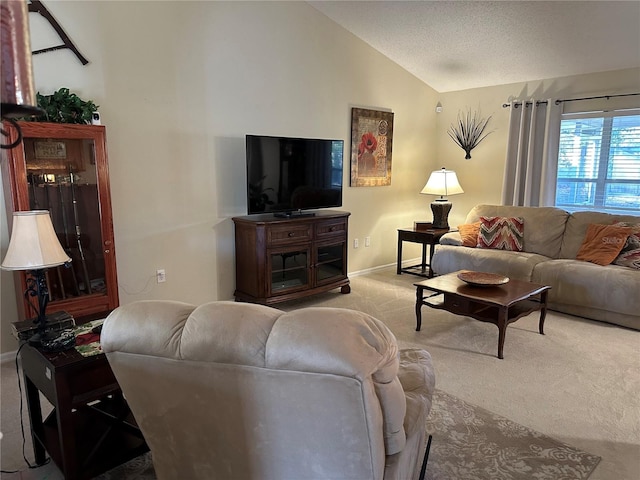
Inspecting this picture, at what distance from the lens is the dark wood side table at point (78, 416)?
1665 mm

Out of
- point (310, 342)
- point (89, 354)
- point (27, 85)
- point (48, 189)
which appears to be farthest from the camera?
point (48, 189)

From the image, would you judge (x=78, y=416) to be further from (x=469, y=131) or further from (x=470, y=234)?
(x=469, y=131)

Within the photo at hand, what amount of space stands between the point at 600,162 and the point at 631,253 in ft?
4.65

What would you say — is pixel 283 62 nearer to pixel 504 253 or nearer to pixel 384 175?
pixel 384 175

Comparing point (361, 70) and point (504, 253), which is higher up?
point (361, 70)

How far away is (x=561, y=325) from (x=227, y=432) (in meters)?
3.40

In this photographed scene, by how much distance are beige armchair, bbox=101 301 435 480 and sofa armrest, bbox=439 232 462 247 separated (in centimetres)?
370

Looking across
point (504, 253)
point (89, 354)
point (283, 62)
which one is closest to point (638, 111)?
point (504, 253)

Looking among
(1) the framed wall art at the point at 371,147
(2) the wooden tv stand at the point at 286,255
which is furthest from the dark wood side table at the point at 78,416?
(1) the framed wall art at the point at 371,147

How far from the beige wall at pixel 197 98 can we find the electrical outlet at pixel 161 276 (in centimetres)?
4

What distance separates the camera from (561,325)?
3729 mm

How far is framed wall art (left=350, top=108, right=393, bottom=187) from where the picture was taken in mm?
5121

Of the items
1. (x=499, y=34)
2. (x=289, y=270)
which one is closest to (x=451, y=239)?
(x=289, y=270)

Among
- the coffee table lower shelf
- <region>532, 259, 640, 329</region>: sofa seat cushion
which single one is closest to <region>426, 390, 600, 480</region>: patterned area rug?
the coffee table lower shelf
